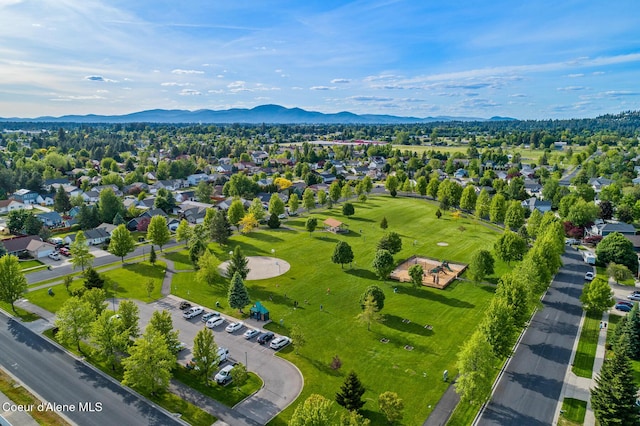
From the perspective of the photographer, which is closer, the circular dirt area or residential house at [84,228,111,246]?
the circular dirt area

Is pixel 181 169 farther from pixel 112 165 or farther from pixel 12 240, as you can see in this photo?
pixel 12 240

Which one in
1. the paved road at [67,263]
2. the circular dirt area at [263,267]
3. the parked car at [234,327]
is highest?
the circular dirt area at [263,267]

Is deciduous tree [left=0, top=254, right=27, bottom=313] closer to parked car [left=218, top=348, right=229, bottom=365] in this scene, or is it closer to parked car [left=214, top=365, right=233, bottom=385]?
parked car [left=218, top=348, right=229, bottom=365]

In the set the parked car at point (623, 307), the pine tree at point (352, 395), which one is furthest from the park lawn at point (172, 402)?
the parked car at point (623, 307)

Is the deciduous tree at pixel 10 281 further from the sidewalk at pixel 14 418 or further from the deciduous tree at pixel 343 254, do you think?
the deciduous tree at pixel 343 254

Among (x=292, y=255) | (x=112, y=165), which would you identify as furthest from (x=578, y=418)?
(x=112, y=165)

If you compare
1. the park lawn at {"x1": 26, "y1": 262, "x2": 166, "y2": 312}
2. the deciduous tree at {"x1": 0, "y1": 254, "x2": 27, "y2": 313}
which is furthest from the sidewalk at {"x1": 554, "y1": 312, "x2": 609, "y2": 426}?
the deciduous tree at {"x1": 0, "y1": 254, "x2": 27, "y2": 313}

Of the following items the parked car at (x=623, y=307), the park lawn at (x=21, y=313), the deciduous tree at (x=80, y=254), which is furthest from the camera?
the deciduous tree at (x=80, y=254)
